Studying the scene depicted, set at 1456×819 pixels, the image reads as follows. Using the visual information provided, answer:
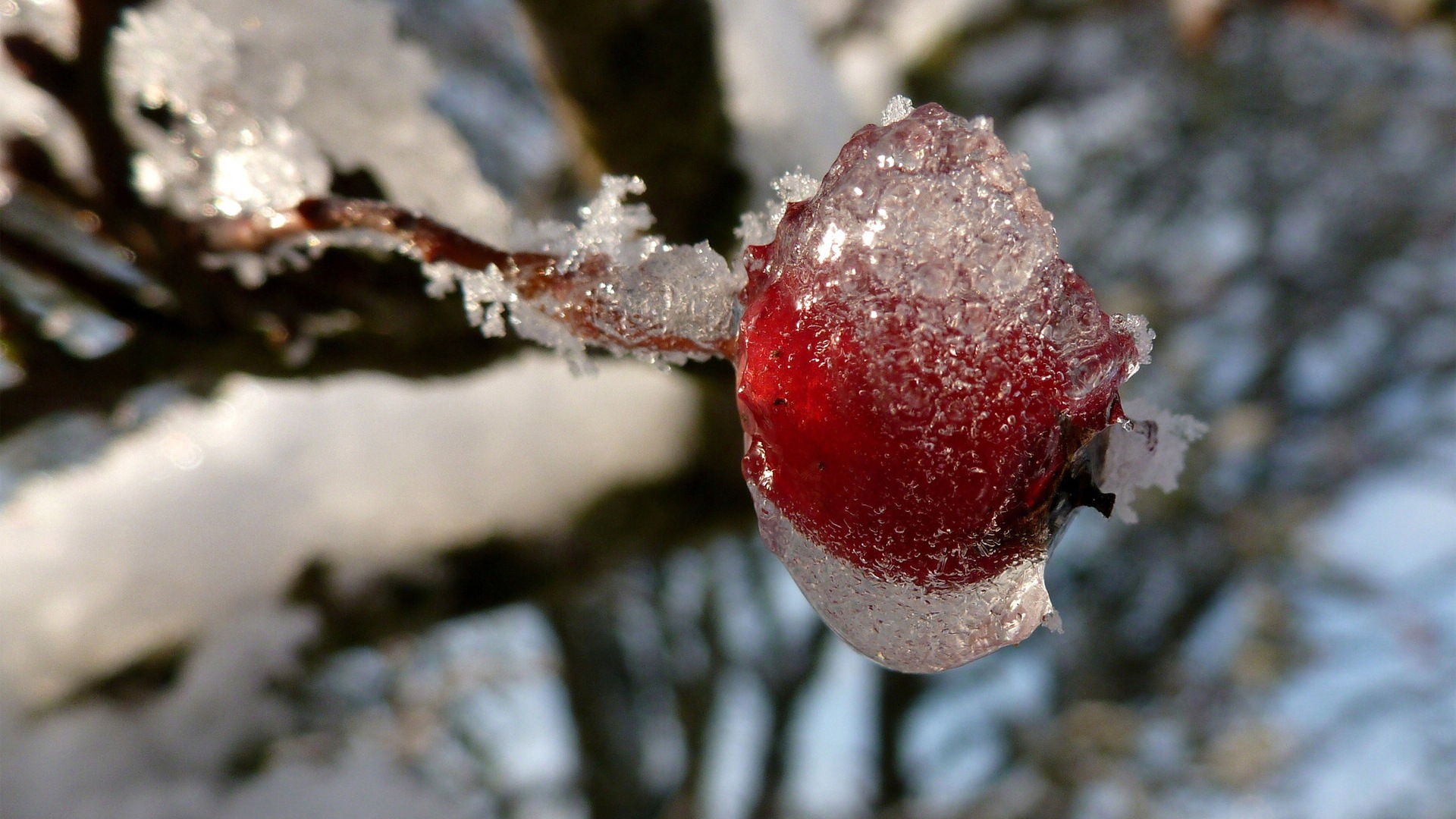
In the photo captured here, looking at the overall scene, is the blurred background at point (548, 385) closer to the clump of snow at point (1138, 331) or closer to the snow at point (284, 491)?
the snow at point (284, 491)

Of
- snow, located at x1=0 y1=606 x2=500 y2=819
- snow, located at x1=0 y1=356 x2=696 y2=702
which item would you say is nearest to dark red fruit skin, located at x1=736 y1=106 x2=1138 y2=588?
snow, located at x1=0 y1=356 x2=696 y2=702

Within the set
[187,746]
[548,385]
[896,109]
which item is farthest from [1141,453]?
[187,746]

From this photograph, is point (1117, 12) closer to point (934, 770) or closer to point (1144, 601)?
point (1144, 601)

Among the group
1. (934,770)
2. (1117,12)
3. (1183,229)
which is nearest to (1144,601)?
(934,770)

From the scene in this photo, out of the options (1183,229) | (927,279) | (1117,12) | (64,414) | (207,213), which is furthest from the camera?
(1183,229)

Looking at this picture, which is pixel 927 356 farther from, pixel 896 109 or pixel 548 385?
pixel 548 385

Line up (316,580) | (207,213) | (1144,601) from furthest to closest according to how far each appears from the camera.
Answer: (1144,601) < (316,580) < (207,213)

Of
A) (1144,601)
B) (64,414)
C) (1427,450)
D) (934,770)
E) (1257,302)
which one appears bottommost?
(64,414)

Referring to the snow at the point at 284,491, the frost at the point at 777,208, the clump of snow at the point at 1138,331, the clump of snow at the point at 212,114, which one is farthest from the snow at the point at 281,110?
the snow at the point at 284,491
